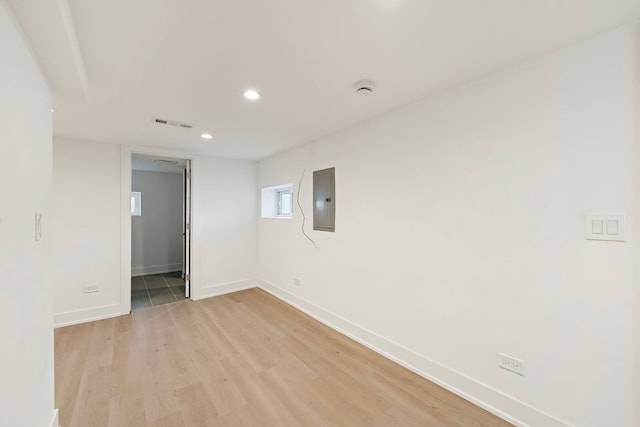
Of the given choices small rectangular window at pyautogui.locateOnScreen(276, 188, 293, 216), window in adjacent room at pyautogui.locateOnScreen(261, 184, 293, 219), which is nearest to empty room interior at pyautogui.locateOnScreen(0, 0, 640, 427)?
small rectangular window at pyautogui.locateOnScreen(276, 188, 293, 216)

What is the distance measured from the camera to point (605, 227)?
1.34m

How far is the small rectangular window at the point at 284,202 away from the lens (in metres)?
4.32

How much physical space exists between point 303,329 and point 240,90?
250cm

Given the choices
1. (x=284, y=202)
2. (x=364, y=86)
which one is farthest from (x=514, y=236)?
(x=284, y=202)

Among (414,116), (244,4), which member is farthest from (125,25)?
(414,116)

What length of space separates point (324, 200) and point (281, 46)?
189cm

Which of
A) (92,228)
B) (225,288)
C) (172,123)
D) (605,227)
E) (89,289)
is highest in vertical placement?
(172,123)

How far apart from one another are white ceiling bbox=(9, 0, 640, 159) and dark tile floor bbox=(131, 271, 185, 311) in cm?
278

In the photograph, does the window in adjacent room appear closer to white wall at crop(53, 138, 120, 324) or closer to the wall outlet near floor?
white wall at crop(53, 138, 120, 324)

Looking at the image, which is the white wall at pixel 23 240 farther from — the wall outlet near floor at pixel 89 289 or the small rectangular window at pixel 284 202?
the small rectangular window at pixel 284 202

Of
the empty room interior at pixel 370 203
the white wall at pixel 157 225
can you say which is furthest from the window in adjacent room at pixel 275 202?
the white wall at pixel 157 225

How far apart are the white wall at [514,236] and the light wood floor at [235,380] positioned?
1.01 ft

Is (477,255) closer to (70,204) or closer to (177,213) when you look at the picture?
(70,204)

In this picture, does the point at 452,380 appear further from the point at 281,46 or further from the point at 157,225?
the point at 157,225
